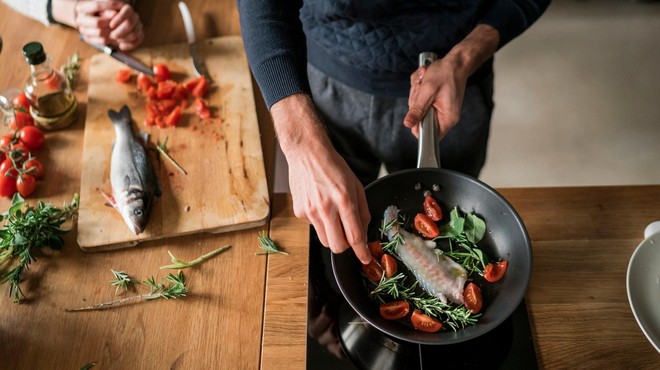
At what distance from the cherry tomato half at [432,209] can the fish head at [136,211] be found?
585 millimetres

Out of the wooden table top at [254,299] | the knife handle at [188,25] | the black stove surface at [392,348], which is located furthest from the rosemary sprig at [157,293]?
the knife handle at [188,25]

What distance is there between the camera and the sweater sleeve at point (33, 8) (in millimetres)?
1484

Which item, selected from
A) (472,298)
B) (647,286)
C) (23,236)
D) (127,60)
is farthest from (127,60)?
(647,286)

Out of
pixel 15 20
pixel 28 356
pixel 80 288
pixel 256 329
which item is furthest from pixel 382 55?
pixel 15 20

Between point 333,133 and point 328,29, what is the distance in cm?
33

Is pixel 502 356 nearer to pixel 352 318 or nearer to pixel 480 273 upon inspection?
pixel 480 273

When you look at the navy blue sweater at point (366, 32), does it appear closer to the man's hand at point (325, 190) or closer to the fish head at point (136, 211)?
the man's hand at point (325, 190)

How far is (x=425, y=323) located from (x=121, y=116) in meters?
0.86

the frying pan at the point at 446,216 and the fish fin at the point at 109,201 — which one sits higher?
the frying pan at the point at 446,216

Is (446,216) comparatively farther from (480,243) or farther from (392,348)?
(392,348)

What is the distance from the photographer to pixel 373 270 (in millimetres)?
996

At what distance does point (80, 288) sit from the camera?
1.07 meters

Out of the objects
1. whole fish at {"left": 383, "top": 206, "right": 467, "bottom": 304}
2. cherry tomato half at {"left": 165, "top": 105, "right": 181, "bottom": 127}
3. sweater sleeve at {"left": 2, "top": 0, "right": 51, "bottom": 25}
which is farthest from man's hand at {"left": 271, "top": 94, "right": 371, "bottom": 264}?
sweater sleeve at {"left": 2, "top": 0, "right": 51, "bottom": 25}

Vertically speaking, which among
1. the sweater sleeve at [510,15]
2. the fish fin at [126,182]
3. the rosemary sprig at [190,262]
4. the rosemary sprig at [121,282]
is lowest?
the rosemary sprig at [121,282]
